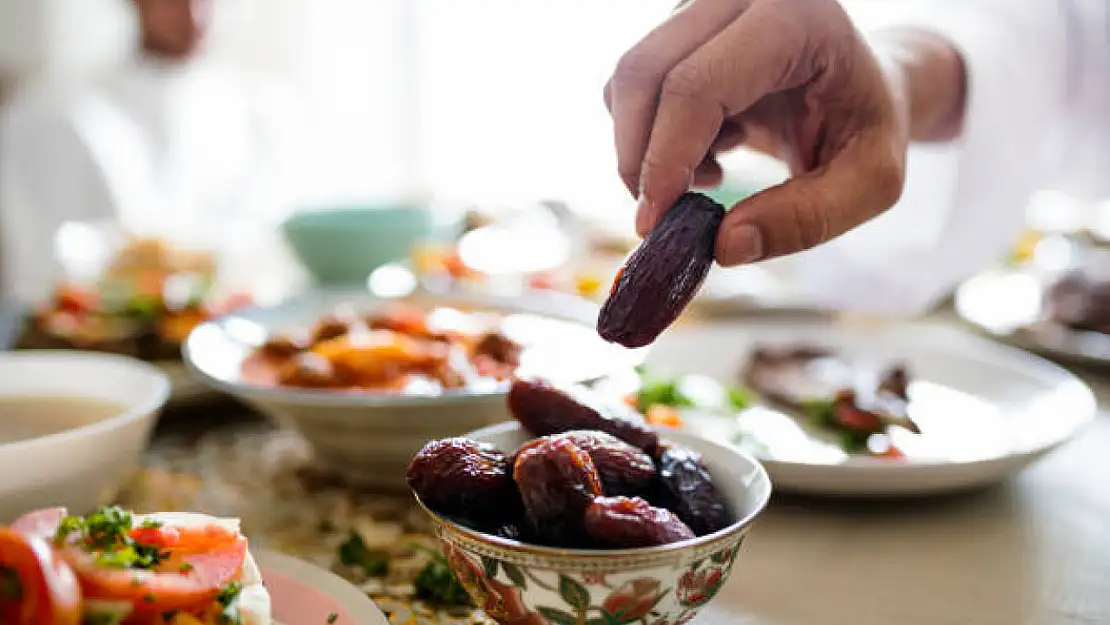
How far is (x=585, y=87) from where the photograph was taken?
14.4 feet

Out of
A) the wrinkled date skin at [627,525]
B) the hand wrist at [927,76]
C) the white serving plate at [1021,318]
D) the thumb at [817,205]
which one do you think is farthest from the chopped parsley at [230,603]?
the white serving plate at [1021,318]

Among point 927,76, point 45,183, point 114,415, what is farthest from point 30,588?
point 45,183

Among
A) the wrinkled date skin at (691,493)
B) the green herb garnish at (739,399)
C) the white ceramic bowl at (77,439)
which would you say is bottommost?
the green herb garnish at (739,399)

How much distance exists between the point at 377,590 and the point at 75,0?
4171 millimetres

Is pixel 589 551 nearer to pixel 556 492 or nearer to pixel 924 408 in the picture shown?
pixel 556 492

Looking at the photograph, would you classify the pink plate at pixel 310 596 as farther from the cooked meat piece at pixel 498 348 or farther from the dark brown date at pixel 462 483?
the cooked meat piece at pixel 498 348

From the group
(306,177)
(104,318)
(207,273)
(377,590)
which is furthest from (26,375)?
(306,177)

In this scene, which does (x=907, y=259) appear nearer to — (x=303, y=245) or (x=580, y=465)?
(x=303, y=245)

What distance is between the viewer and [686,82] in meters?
0.76

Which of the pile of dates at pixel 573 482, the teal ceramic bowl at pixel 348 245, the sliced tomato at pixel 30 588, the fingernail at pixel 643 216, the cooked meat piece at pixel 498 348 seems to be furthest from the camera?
the teal ceramic bowl at pixel 348 245

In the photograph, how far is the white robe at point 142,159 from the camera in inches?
115

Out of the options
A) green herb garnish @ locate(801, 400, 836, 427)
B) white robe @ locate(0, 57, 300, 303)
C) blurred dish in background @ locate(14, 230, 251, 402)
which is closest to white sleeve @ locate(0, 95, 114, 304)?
white robe @ locate(0, 57, 300, 303)

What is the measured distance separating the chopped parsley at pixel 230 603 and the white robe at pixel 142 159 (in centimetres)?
179

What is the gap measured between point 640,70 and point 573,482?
1.24 ft
